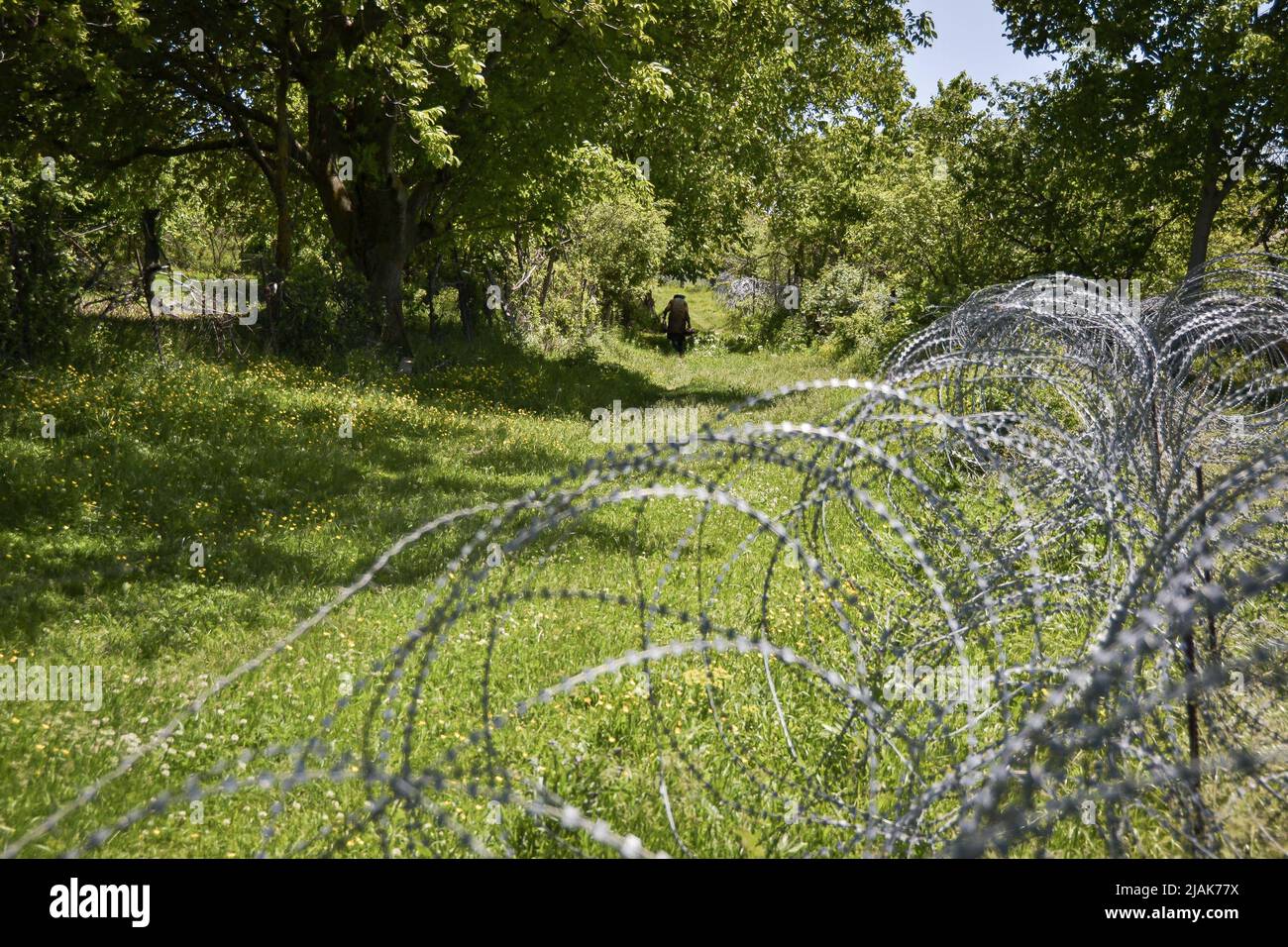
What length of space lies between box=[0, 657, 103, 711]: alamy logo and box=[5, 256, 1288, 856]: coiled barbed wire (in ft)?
2.56

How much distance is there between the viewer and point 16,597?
5605 mm

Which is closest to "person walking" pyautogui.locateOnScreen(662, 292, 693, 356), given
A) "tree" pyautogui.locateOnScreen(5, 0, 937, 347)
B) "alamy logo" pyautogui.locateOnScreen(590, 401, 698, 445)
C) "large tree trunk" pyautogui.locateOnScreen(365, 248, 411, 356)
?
"tree" pyautogui.locateOnScreen(5, 0, 937, 347)

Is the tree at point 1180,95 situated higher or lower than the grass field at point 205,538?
higher

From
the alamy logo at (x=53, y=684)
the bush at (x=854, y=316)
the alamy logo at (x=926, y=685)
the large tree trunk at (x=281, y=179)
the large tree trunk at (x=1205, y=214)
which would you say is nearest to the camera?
the alamy logo at (x=926, y=685)

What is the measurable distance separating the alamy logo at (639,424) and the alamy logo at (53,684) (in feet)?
26.7

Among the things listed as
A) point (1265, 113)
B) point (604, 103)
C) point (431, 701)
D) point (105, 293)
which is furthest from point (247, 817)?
point (1265, 113)

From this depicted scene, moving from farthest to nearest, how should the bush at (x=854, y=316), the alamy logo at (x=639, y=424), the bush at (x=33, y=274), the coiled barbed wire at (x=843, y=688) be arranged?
the bush at (x=854, y=316)
the alamy logo at (x=639, y=424)
the bush at (x=33, y=274)
the coiled barbed wire at (x=843, y=688)

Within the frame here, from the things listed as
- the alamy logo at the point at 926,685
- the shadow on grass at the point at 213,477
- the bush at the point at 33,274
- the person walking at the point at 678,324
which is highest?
the person walking at the point at 678,324

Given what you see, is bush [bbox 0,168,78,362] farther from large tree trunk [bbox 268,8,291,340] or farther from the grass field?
large tree trunk [bbox 268,8,291,340]

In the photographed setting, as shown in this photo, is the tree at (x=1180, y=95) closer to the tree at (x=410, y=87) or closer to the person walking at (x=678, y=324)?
the tree at (x=410, y=87)
